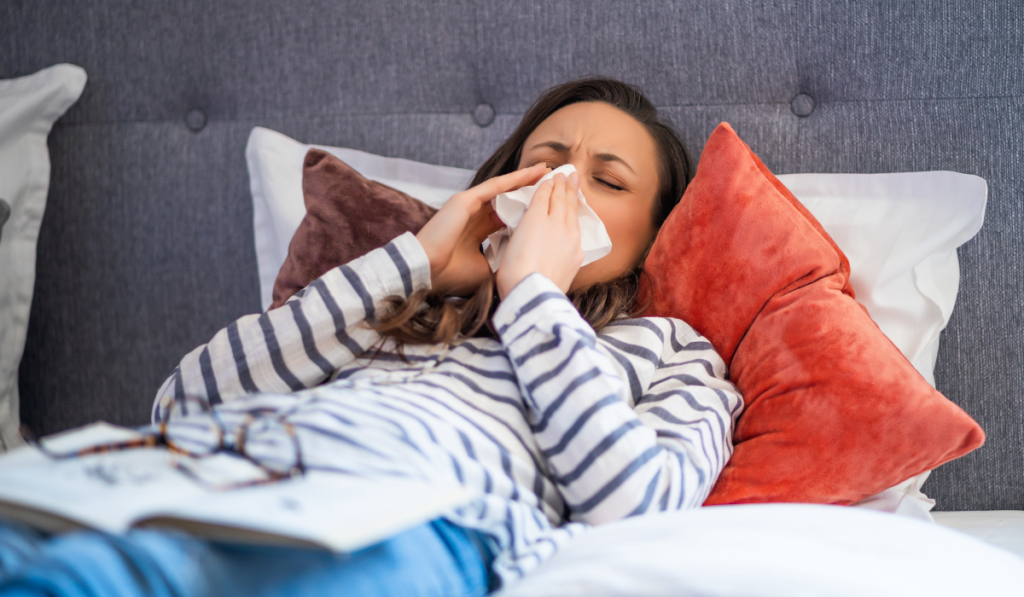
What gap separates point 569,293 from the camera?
106 centimetres

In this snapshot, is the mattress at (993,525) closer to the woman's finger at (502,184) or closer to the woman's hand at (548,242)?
the woman's hand at (548,242)

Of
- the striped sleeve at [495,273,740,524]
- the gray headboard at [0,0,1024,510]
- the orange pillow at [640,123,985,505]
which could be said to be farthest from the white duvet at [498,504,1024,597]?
the gray headboard at [0,0,1024,510]

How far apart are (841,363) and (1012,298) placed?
0.51m

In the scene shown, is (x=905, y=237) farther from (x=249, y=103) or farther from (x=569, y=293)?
(x=249, y=103)

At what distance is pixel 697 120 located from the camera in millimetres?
1233

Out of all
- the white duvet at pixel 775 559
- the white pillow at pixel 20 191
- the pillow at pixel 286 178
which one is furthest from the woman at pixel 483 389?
the white pillow at pixel 20 191

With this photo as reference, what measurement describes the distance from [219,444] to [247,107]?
937 millimetres

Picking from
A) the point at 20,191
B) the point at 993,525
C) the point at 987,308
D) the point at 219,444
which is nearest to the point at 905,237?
the point at 987,308

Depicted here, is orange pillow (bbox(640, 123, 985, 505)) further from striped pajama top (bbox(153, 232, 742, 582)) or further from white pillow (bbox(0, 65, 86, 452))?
white pillow (bbox(0, 65, 86, 452))

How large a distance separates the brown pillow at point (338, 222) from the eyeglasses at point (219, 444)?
1.44 ft

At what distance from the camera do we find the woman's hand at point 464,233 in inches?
36.8

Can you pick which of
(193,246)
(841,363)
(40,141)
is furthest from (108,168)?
(841,363)

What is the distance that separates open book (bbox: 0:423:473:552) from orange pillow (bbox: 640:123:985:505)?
1.76 ft

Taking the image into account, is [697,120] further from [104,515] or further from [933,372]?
[104,515]
